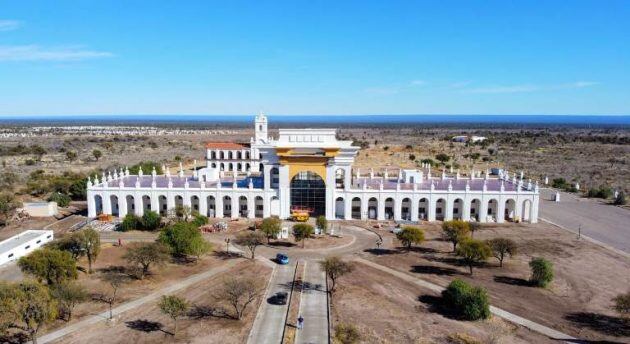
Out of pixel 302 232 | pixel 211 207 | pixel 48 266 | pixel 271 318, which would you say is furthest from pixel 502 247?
pixel 48 266

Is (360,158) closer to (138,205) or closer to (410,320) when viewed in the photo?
(138,205)

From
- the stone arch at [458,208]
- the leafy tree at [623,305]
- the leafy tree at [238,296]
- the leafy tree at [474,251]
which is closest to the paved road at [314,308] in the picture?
the leafy tree at [238,296]

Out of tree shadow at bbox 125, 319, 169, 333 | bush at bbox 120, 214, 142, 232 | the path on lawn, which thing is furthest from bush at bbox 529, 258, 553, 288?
bush at bbox 120, 214, 142, 232

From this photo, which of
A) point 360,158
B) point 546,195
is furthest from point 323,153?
point 360,158

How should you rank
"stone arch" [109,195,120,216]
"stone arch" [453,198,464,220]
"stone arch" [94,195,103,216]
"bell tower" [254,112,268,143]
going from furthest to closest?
"bell tower" [254,112,268,143] < "stone arch" [109,195,120,216] < "stone arch" [94,195,103,216] < "stone arch" [453,198,464,220]

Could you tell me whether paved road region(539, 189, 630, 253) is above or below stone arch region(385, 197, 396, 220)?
below

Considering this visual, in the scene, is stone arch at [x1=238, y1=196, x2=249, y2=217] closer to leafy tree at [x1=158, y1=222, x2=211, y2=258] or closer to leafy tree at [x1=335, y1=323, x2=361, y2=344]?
leafy tree at [x1=158, y1=222, x2=211, y2=258]

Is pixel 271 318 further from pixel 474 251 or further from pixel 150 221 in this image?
pixel 150 221
